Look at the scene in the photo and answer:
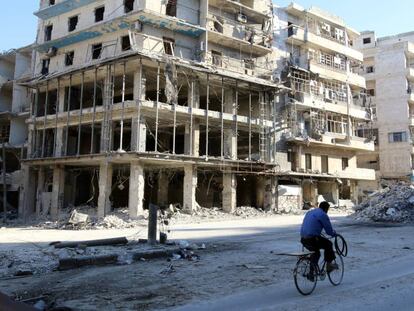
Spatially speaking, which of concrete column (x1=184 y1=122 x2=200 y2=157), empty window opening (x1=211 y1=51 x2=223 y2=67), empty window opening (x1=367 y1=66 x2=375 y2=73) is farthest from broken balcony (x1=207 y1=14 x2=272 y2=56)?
empty window opening (x1=367 y1=66 x2=375 y2=73)

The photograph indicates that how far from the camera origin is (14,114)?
128 ft

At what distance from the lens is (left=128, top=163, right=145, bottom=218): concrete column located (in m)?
27.2

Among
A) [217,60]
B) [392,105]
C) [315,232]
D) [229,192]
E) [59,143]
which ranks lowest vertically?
[315,232]

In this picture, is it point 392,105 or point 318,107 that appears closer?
point 318,107

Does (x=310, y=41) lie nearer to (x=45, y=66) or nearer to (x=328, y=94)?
(x=328, y=94)

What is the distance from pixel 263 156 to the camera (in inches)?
1334

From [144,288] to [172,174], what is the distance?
2550 centimetres

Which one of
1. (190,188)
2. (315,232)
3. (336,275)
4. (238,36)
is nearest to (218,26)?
(238,36)

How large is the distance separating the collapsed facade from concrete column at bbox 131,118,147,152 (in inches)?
3.2

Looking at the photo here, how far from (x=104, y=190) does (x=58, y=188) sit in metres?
5.69

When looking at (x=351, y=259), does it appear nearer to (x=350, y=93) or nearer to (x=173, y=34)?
(x=173, y=34)

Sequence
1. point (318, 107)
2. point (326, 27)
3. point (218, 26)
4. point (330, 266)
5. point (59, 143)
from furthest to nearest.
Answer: point (326, 27)
point (318, 107)
point (218, 26)
point (59, 143)
point (330, 266)

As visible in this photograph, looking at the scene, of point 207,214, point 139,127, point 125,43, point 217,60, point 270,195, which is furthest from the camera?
point 270,195

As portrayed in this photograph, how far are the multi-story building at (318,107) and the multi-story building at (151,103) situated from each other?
109 inches
